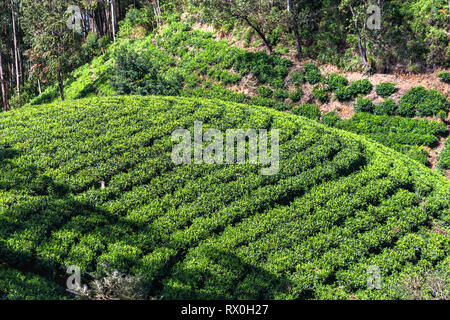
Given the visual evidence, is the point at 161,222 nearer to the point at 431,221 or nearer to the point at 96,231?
the point at 96,231

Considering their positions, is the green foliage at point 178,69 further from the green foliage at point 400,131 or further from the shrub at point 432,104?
the shrub at point 432,104

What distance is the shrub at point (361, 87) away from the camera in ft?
66.0

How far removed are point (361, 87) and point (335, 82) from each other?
5.69ft

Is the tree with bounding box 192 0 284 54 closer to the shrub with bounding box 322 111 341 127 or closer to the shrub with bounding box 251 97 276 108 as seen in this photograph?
the shrub with bounding box 251 97 276 108

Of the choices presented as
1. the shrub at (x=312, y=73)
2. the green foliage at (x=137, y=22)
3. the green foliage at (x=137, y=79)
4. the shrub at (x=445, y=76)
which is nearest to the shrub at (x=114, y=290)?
the green foliage at (x=137, y=79)

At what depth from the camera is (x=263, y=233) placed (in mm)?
10148

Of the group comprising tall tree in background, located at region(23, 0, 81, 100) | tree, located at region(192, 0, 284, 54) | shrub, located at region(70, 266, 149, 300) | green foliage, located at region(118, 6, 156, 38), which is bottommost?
shrub, located at region(70, 266, 149, 300)

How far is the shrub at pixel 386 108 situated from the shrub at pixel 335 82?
9.68ft

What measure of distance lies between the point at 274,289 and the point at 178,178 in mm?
5302

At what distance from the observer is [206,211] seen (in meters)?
10.7

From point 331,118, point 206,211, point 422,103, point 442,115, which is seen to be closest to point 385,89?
point 422,103

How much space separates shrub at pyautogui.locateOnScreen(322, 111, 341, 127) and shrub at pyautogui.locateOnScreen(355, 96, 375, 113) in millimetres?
1320

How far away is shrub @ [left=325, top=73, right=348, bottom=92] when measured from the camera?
21.0 meters

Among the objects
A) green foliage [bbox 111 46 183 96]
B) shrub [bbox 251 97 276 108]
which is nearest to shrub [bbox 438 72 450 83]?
shrub [bbox 251 97 276 108]
